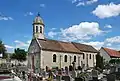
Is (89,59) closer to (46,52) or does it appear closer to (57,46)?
(57,46)

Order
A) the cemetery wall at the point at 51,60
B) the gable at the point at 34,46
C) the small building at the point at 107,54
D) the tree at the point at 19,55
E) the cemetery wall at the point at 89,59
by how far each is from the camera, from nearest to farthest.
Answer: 1. the cemetery wall at the point at 51,60
2. the gable at the point at 34,46
3. the cemetery wall at the point at 89,59
4. the small building at the point at 107,54
5. the tree at the point at 19,55

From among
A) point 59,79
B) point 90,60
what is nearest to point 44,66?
point 90,60

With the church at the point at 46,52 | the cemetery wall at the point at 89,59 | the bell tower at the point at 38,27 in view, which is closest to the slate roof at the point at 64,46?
the church at the point at 46,52

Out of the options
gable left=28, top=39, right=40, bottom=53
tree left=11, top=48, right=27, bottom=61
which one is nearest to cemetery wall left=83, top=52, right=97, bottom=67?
gable left=28, top=39, right=40, bottom=53

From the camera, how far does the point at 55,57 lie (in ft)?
192

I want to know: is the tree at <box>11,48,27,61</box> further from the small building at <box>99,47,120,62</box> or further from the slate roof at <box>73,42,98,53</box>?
the small building at <box>99,47,120,62</box>

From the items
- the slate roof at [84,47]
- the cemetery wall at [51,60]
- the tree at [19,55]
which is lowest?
the cemetery wall at [51,60]

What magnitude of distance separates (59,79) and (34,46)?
29.4m

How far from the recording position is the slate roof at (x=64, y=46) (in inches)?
2254

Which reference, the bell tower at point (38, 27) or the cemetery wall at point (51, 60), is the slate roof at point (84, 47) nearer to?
the cemetery wall at point (51, 60)

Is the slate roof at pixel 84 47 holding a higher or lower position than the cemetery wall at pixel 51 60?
higher

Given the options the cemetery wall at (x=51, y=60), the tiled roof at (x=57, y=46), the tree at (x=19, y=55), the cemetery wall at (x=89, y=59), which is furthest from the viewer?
the tree at (x=19, y=55)

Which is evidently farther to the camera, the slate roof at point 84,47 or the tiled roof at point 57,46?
the slate roof at point 84,47

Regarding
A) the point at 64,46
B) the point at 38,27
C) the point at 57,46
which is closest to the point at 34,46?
the point at 38,27
